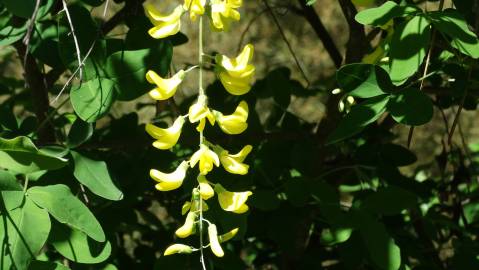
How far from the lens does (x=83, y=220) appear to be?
1.18 m

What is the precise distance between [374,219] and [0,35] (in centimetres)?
71

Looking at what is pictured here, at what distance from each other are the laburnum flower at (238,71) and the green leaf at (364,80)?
18 cm

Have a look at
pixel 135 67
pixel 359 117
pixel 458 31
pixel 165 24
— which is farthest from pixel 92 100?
pixel 458 31

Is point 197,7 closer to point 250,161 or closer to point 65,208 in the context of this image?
point 65,208

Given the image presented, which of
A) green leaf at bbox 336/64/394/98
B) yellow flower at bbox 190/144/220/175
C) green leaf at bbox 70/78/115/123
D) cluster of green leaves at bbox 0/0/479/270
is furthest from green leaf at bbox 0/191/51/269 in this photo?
green leaf at bbox 336/64/394/98

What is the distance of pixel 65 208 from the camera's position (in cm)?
118

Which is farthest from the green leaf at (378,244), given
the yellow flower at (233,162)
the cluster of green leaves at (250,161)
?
the yellow flower at (233,162)

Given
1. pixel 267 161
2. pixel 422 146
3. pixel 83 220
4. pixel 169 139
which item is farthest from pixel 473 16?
pixel 422 146

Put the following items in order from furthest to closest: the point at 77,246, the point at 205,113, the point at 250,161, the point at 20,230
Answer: the point at 250,161 < the point at 77,246 < the point at 20,230 < the point at 205,113

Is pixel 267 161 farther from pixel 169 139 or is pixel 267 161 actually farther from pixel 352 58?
pixel 169 139

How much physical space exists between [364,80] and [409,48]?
0.28 feet

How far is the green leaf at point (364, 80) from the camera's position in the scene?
3.87 ft

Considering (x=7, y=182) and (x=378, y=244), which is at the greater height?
(x=7, y=182)

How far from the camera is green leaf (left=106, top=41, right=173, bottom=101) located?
1.21 metres
